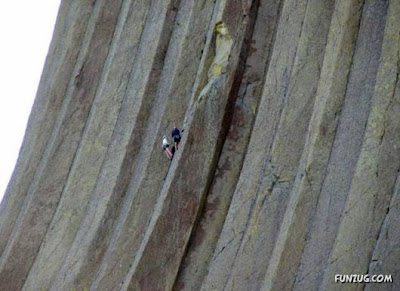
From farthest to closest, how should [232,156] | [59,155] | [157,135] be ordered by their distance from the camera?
[59,155]
[157,135]
[232,156]

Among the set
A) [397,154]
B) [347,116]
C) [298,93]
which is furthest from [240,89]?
[397,154]

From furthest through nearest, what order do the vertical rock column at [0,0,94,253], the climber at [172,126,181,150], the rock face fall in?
the vertical rock column at [0,0,94,253] < the climber at [172,126,181,150] < the rock face

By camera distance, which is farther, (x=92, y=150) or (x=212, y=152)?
(x=92, y=150)

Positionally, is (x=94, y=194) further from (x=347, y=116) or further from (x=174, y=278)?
(x=347, y=116)

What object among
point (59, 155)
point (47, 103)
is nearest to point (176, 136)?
point (59, 155)

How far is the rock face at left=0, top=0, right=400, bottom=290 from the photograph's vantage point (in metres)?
15.0

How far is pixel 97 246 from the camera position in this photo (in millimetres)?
17531

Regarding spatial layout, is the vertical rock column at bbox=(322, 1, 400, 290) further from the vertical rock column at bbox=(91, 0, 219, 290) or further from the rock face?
the vertical rock column at bbox=(91, 0, 219, 290)

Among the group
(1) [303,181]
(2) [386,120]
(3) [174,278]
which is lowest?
(3) [174,278]

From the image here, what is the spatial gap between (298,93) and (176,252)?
264 cm

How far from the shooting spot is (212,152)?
55.6 feet

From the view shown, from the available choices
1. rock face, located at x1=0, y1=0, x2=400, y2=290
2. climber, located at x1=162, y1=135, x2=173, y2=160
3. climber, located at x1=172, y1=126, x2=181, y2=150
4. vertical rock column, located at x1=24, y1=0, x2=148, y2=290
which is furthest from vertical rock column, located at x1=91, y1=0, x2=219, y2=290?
vertical rock column, located at x1=24, y1=0, x2=148, y2=290

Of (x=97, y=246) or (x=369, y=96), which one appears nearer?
(x=369, y=96)

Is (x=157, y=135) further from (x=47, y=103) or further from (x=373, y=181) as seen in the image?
(x=373, y=181)
